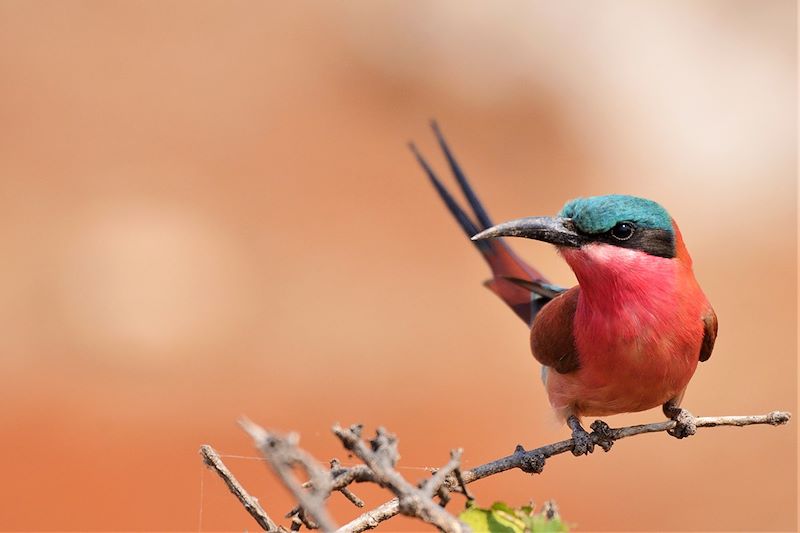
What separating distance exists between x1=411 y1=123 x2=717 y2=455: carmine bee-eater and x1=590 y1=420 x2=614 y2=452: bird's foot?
0.02 m

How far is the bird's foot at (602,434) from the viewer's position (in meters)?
2.24

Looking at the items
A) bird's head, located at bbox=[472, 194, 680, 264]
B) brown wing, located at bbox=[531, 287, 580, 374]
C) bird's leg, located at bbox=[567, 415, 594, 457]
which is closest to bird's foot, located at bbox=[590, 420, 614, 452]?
bird's leg, located at bbox=[567, 415, 594, 457]

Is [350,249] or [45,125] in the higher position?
[45,125]

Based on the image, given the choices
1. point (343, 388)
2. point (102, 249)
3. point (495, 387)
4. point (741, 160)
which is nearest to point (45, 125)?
point (102, 249)

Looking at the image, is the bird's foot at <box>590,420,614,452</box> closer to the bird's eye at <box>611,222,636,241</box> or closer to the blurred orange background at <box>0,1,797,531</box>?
the bird's eye at <box>611,222,636,241</box>

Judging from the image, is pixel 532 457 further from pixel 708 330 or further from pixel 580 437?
pixel 708 330

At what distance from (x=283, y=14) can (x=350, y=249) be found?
3.75 metres

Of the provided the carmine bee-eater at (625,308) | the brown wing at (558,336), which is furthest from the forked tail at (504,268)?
the carmine bee-eater at (625,308)

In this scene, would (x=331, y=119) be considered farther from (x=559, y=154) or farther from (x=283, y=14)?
(x=559, y=154)

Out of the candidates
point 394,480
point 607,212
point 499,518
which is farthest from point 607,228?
point 394,480

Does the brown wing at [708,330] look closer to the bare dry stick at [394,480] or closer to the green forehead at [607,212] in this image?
the green forehead at [607,212]

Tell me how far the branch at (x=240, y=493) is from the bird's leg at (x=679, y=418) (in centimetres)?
106

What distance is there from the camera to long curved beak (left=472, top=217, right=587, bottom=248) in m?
2.21

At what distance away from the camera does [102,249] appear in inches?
305
